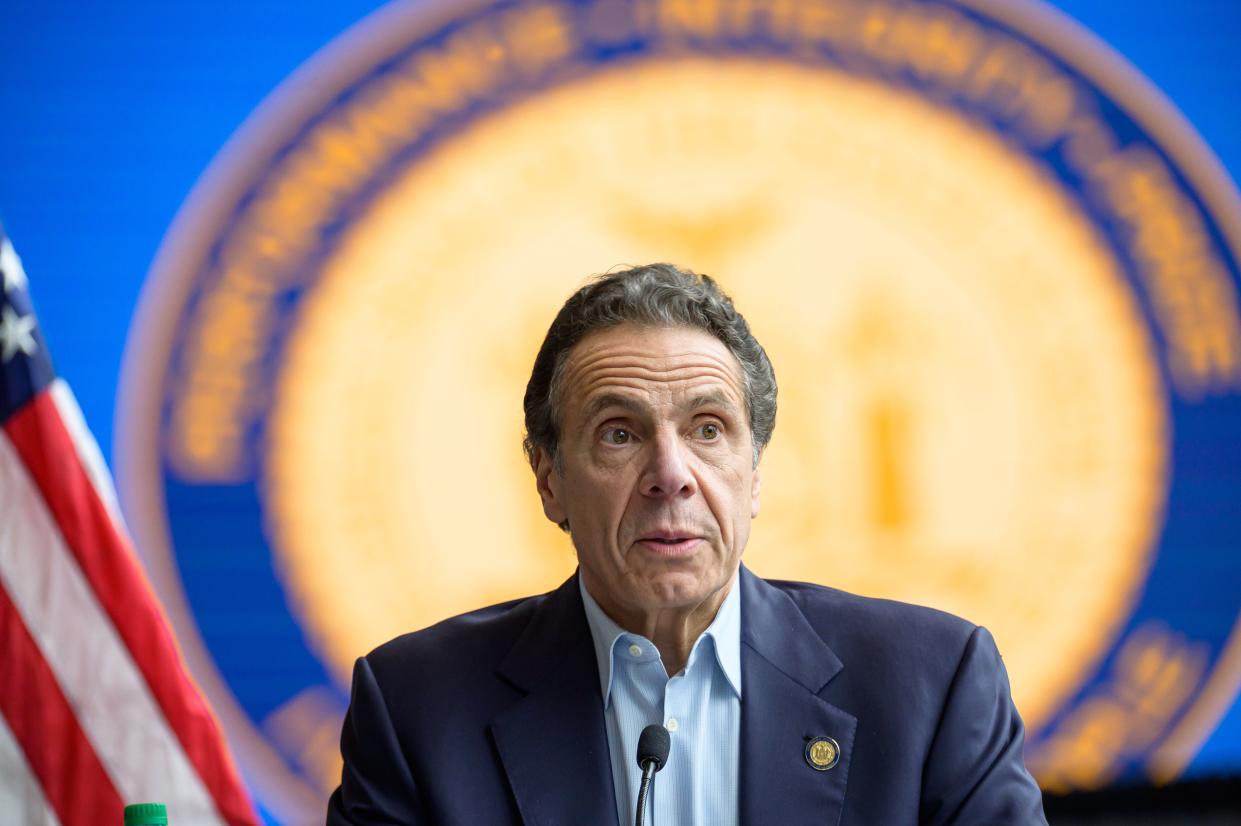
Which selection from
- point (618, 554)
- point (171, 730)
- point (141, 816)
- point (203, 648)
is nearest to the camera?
point (141, 816)

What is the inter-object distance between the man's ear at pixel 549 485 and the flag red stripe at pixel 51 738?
102cm

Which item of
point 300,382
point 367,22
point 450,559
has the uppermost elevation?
point 367,22

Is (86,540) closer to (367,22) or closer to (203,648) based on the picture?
(203,648)

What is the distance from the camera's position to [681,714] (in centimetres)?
220

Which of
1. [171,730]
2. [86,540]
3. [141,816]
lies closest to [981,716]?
[141,816]

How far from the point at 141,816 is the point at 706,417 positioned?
0.92 meters

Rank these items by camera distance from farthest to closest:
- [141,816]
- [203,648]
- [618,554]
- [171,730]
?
[203,648]
[171,730]
[618,554]
[141,816]

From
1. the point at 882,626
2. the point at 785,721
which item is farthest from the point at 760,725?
the point at 882,626

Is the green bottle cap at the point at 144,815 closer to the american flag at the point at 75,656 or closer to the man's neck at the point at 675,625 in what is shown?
the man's neck at the point at 675,625

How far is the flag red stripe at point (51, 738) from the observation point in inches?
107

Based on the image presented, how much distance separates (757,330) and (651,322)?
148 cm

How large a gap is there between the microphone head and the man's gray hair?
21.3 inches

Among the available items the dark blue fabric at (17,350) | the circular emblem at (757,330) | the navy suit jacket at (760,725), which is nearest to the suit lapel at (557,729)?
the navy suit jacket at (760,725)

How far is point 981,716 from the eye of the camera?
2176 millimetres
